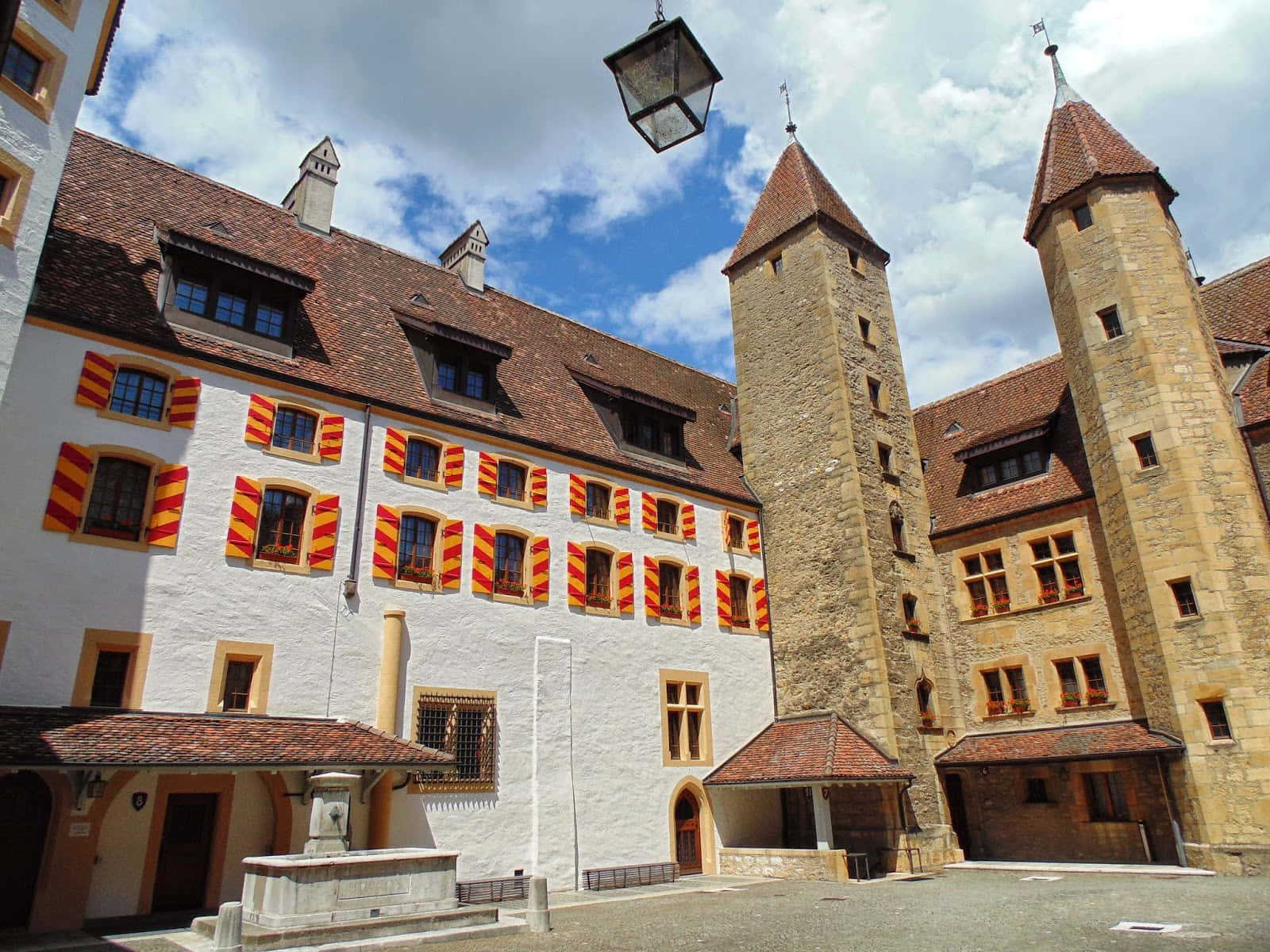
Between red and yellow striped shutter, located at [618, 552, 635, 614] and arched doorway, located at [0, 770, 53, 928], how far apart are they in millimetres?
11112

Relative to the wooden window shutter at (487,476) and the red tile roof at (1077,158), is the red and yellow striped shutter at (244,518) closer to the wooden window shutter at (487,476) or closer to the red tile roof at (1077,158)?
the wooden window shutter at (487,476)

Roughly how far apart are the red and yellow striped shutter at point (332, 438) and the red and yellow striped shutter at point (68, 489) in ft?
12.3

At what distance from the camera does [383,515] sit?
16438 millimetres

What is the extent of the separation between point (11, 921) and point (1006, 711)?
1953 centimetres

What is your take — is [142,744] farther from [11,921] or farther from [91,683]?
[11,921]

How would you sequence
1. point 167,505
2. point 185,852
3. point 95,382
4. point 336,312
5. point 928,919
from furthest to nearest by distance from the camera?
point 336,312
point 167,505
point 95,382
point 185,852
point 928,919

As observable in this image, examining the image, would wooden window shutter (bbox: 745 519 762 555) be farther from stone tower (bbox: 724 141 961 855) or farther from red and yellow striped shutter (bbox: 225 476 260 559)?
red and yellow striped shutter (bbox: 225 476 260 559)

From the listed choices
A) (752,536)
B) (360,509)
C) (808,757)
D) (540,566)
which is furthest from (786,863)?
(360,509)

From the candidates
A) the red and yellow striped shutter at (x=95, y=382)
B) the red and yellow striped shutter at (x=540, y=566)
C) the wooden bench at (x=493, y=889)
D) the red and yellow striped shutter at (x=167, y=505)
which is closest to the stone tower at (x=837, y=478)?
the red and yellow striped shutter at (x=540, y=566)

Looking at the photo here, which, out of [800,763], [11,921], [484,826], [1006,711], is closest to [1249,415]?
[1006,711]

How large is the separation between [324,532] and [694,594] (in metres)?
9.37

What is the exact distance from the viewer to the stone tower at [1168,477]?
16.4 m

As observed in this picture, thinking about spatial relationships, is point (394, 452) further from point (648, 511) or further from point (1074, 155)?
point (1074, 155)

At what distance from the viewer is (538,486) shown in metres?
19.2
